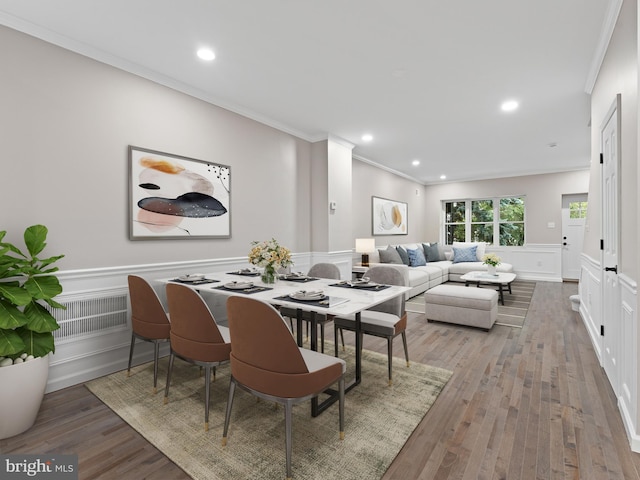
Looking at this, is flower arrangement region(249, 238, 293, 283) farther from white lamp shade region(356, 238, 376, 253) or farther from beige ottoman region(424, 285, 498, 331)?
white lamp shade region(356, 238, 376, 253)

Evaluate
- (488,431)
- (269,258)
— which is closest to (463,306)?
(488,431)

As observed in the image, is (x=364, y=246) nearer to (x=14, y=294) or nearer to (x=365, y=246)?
(x=365, y=246)

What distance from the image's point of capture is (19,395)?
2.00m

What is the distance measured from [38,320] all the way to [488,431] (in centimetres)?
288

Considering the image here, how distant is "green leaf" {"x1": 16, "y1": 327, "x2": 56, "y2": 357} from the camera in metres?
2.06

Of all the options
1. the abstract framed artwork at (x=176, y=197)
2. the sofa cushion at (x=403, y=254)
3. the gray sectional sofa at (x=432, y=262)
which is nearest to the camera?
the abstract framed artwork at (x=176, y=197)

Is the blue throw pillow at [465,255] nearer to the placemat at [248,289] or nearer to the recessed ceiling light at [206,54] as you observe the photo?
the placemat at [248,289]

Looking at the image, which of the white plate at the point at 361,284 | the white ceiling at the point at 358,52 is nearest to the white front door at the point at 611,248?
the white ceiling at the point at 358,52

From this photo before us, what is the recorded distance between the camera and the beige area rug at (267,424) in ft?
5.72

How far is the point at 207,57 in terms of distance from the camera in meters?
2.91

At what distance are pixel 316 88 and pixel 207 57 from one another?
1.14 meters

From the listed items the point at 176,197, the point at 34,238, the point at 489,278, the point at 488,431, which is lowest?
the point at 488,431

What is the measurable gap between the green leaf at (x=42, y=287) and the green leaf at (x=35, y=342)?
0.24 m

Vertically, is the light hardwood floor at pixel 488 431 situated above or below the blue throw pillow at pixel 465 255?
below
